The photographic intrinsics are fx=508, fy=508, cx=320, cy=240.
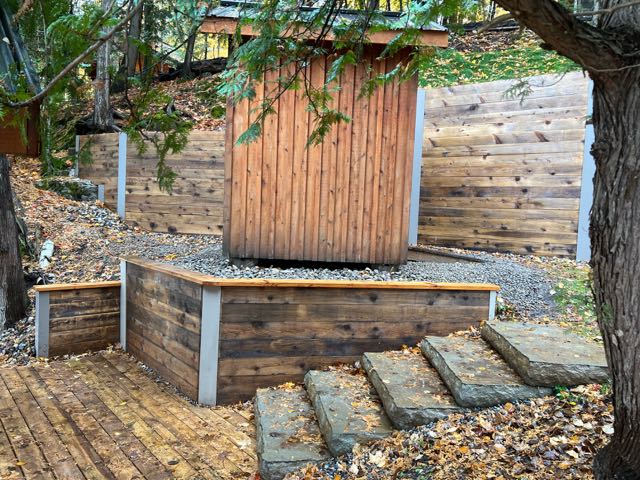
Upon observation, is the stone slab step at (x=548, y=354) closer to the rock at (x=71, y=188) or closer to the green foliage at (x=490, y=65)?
the rock at (x=71, y=188)

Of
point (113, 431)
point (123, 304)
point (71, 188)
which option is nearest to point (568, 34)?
point (113, 431)

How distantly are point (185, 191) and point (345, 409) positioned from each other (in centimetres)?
551

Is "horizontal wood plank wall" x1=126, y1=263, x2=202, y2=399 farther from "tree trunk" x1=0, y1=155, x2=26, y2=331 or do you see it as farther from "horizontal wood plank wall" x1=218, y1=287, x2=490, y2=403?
"tree trunk" x1=0, y1=155, x2=26, y2=331

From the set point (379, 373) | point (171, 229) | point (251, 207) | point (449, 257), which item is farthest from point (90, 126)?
point (379, 373)

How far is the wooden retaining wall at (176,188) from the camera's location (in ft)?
24.9

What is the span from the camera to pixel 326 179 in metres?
4.45

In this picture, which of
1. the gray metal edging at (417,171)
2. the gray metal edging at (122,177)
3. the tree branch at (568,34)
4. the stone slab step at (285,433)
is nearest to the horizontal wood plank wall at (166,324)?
the stone slab step at (285,433)

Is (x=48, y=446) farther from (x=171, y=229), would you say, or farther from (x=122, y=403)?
(x=171, y=229)

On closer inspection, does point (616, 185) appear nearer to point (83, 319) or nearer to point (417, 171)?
point (83, 319)

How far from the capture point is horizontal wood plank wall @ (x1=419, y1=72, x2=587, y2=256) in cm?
570

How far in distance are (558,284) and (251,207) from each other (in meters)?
2.73

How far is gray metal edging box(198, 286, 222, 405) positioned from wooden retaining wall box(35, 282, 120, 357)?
6.48ft

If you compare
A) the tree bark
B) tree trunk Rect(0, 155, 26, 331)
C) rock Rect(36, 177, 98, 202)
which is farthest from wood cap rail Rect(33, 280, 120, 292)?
the tree bark

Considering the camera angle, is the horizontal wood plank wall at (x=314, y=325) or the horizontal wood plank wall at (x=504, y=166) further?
the horizontal wood plank wall at (x=504, y=166)
